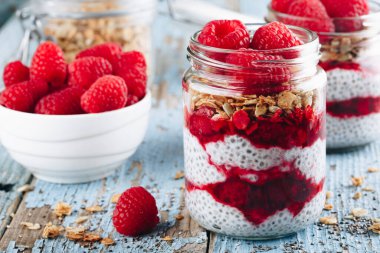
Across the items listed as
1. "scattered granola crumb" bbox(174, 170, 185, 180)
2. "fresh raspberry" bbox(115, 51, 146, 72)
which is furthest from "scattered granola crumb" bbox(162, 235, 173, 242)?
"fresh raspberry" bbox(115, 51, 146, 72)

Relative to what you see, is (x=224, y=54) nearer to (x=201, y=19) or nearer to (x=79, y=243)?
(x=79, y=243)

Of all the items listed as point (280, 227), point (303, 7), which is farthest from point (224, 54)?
point (303, 7)

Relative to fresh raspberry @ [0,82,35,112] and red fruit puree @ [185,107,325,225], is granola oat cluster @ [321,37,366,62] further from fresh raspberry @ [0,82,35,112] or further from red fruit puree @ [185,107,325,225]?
fresh raspberry @ [0,82,35,112]

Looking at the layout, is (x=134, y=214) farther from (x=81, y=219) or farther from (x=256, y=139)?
(x=256, y=139)

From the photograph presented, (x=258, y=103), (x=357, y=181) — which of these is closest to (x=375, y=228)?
(x=357, y=181)

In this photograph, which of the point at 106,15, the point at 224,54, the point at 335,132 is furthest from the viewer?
the point at 106,15

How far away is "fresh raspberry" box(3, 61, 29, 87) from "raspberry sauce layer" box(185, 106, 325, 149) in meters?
0.39

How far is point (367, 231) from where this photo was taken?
3.55 feet

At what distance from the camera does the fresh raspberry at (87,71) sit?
1223mm

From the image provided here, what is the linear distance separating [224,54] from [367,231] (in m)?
0.35

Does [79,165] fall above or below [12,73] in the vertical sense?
below

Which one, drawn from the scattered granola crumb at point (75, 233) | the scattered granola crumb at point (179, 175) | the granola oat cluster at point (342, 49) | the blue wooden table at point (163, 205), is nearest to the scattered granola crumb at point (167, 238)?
the blue wooden table at point (163, 205)

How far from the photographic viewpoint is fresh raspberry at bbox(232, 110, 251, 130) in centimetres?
97

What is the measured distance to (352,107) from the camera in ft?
4.42
